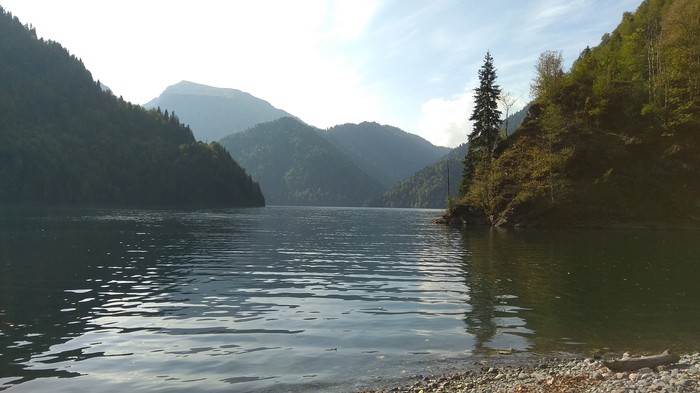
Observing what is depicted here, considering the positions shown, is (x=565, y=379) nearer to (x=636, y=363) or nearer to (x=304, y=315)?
(x=636, y=363)

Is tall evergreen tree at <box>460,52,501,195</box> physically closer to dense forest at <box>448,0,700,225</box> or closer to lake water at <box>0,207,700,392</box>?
dense forest at <box>448,0,700,225</box>

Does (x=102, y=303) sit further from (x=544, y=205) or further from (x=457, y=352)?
(x=544, y=205)

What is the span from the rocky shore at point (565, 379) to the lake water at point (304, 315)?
51.0 inches

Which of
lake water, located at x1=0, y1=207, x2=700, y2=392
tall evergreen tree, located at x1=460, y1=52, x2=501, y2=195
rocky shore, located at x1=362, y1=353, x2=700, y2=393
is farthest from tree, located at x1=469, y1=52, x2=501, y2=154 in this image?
rocky shore, located at x1=362, y1=353, x2=700, y2=393

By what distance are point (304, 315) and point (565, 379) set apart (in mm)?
11750

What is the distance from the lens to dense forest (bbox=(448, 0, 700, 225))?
307 feet

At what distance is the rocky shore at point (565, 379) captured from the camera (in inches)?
462

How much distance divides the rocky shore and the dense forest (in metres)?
86.2

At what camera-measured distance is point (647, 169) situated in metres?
97.1

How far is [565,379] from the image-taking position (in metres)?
12.8

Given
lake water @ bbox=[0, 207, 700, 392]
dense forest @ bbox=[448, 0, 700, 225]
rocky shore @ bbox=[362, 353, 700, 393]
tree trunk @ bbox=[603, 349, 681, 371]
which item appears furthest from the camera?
dense forest @ bbox=[448, 0, 700, 225]

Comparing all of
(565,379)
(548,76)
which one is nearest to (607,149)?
(548,76)

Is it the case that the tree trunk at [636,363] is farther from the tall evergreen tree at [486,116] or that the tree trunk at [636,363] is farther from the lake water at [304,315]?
the tall evergreen tree at [486,116]

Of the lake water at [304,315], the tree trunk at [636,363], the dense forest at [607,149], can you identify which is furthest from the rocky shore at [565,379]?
the dense forest at [607,149]
